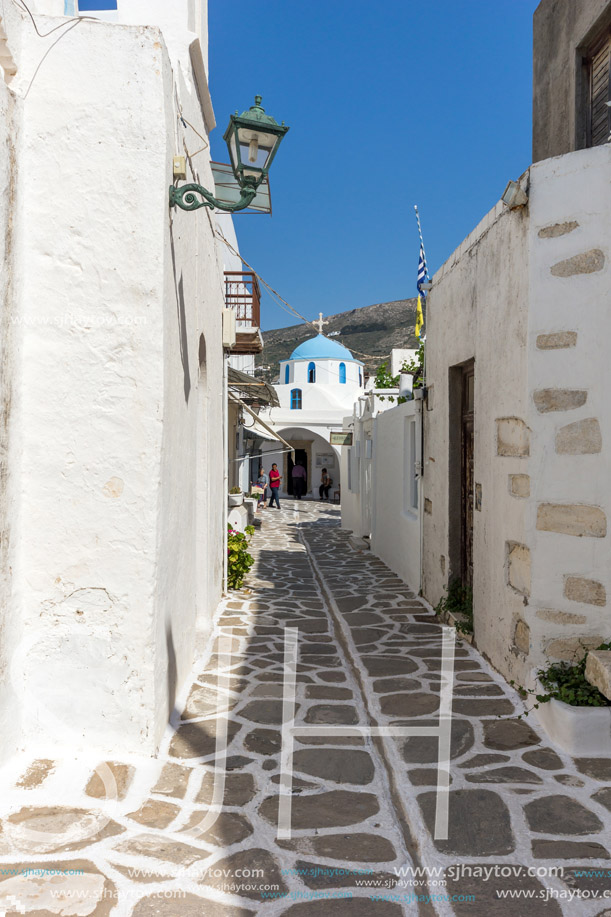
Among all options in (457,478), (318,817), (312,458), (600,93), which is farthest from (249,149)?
(312,458)

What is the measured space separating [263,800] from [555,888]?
1337mm

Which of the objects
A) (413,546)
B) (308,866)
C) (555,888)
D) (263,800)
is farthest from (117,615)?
(413,546)

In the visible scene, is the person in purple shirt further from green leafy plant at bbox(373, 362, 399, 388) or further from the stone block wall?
the stone block wall

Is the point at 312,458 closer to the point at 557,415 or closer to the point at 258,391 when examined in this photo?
the point at 258,391

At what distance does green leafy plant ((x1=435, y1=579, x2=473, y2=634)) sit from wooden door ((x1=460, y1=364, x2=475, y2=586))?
8 centimetres

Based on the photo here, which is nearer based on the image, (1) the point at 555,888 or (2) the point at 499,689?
(1) the point at 555,888

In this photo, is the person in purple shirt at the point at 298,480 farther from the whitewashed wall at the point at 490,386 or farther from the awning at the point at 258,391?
the whitewashed wall at the point at 490,386

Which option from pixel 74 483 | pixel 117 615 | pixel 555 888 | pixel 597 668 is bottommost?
pixel 555 888

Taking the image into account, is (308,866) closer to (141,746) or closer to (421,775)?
(421,775)

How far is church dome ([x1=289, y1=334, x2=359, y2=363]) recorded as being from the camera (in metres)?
34.1

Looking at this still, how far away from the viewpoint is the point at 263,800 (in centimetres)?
326

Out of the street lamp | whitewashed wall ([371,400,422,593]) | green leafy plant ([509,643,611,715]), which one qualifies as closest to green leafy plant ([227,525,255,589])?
whitewashed wall ([371,400,422,593])

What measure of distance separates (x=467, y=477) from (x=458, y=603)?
1.22 m

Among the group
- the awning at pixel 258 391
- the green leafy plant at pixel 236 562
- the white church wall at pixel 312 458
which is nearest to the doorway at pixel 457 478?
the green leafy plant at pixel 236 562
